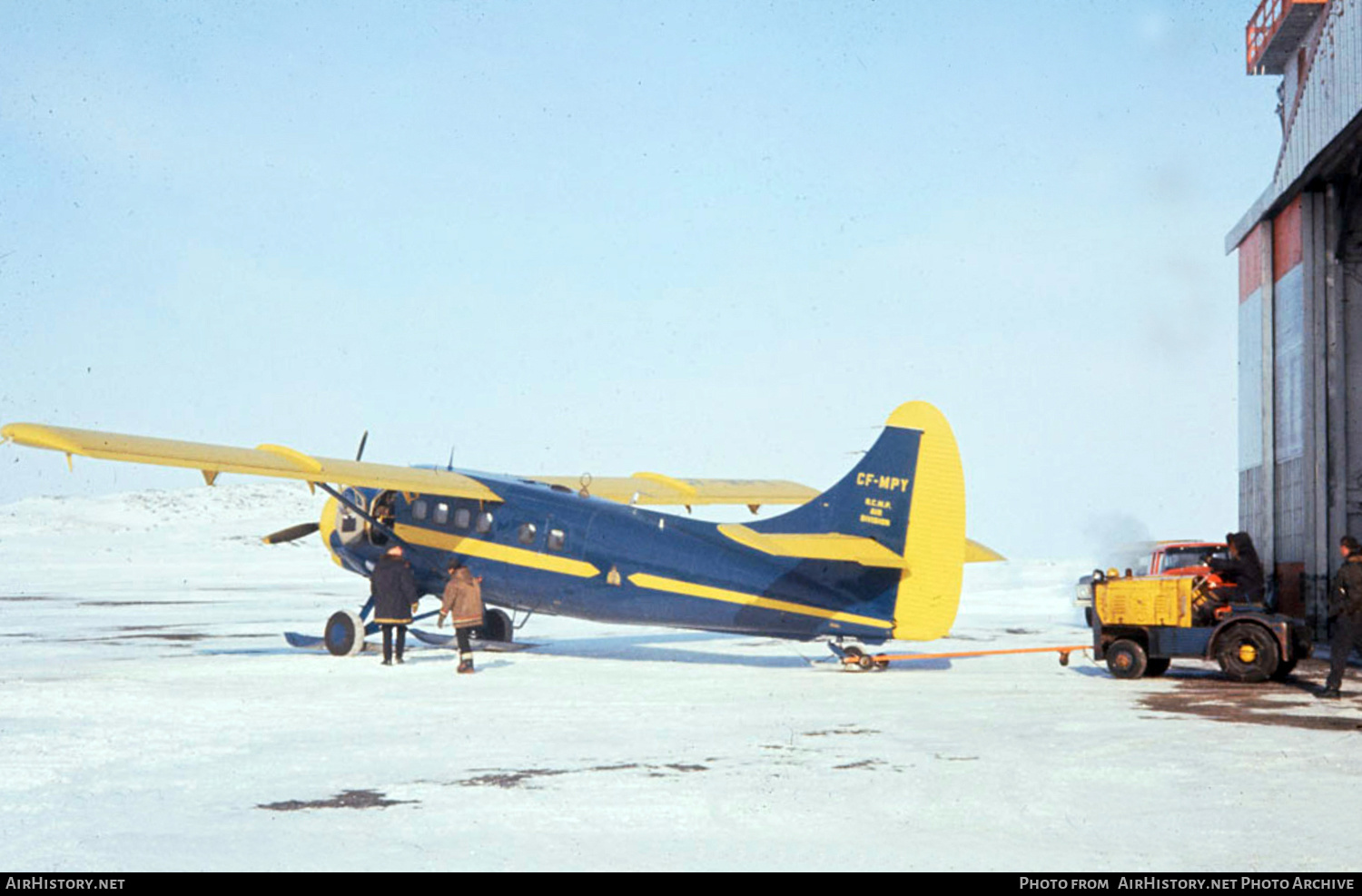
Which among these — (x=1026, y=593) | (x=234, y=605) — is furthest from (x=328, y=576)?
(x=1026, y=593)

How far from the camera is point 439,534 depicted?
67.4 feet

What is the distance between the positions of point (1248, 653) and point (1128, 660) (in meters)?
1.45

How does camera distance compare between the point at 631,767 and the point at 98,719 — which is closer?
the point at 631,767

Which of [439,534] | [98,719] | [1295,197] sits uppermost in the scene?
[1295,197]

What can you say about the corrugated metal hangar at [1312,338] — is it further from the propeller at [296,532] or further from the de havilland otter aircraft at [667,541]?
the propeller at [296,532]

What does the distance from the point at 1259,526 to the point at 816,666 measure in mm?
11962

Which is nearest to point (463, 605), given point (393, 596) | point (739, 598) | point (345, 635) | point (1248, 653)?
point (393, 596)

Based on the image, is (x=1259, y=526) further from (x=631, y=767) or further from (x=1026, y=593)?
(x=631, y=767)

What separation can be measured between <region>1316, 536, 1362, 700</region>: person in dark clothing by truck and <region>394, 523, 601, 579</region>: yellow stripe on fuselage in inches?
368

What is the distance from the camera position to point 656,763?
1016cm

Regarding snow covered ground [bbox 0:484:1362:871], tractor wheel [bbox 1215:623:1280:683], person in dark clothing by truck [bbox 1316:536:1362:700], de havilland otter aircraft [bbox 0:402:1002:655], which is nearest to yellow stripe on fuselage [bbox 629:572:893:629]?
de havilland otter aircraft [bbox 0:402:1002:655]

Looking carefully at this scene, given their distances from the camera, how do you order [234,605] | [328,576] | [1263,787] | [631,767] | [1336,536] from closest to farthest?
[1263,787] < [631,767] < [1336,536] < [234,605] < [328,576]

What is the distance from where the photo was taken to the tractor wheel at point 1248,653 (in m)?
16.4

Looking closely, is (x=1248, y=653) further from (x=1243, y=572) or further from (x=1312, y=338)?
(x=1312, y=338)
